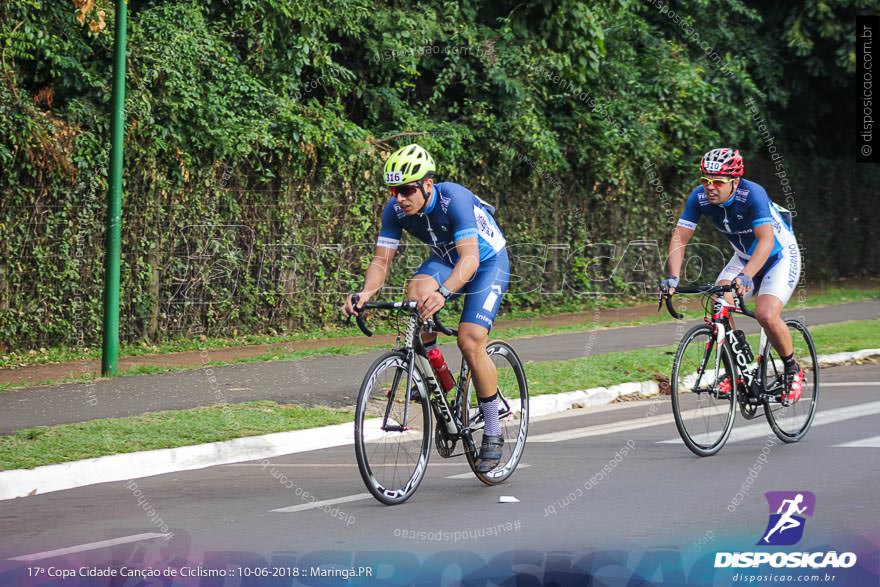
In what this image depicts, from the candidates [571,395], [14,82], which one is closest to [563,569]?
[571,395]

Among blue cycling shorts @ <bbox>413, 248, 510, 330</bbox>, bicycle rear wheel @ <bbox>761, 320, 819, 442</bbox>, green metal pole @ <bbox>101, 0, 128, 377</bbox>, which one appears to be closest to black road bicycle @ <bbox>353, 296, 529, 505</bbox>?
blue cycling shorts @ <bbox>413, 248, 510, 330</bbox>

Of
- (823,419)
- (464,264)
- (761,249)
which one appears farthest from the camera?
(823,419)

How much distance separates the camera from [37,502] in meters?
7.57

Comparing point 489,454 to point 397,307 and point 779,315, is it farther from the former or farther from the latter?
point 779,315

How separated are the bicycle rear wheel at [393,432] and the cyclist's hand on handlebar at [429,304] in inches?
11.8

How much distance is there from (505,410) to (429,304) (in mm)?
1120

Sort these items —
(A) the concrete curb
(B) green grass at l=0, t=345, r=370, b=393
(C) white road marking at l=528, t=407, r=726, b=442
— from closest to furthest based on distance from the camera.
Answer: (A) the concrete curb < (C) white road marking at l=528, t=407, r=726, b=442 < (B) green grass at l=0, t=345, r=370, b=393

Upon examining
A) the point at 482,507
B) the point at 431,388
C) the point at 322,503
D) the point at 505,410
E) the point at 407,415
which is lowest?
the point at 322,503

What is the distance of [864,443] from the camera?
29.8 ft

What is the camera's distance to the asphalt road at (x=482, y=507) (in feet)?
20.5

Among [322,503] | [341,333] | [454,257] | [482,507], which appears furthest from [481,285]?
[341,333]

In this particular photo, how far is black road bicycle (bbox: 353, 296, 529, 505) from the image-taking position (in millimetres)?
7070

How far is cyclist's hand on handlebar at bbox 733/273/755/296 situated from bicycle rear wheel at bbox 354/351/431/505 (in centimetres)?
250

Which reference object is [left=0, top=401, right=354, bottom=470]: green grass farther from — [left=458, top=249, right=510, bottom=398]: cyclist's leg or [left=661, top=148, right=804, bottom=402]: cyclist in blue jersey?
[left=661, top=148, right=804, bottom=402]: cyclist in blue jersey
